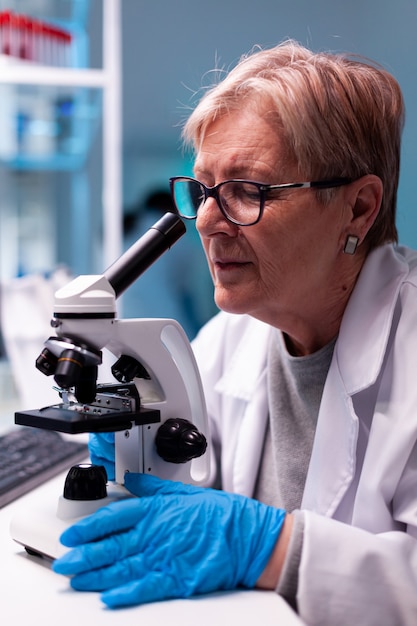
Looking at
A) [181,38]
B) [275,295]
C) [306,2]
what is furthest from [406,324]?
[181,38]

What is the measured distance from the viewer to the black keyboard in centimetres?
127

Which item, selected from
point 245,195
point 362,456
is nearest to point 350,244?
point 245,195

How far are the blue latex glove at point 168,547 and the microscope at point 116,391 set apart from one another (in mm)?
60

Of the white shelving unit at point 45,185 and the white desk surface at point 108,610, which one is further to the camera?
the white shelving unit at point 45,185

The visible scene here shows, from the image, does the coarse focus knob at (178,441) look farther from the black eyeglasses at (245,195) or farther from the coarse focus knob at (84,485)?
the black eyeglasses at (245,195)

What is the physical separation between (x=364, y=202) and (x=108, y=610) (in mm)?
875

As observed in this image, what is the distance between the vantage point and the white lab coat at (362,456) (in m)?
0.89

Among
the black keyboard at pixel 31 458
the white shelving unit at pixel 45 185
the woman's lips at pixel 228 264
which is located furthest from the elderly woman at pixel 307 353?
the white shelving unit at pixel 45 185

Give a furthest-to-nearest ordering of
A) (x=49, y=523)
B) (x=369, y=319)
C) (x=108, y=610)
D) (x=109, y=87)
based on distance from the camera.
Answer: (x=109, y=87) < (x=369, y=319) < (x=49, y=523) < (x=108, y=610)

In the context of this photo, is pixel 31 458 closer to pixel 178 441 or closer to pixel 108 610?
pixel 178 441

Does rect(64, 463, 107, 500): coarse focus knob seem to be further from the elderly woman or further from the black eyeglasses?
the black eyeglasses

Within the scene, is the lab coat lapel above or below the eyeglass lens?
below

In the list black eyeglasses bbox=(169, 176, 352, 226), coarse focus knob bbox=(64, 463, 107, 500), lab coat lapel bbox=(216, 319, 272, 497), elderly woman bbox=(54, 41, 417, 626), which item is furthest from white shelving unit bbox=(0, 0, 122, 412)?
coarse focus knob bbox=(64, 463, 107, 500)

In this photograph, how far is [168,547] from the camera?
0.84 meters
